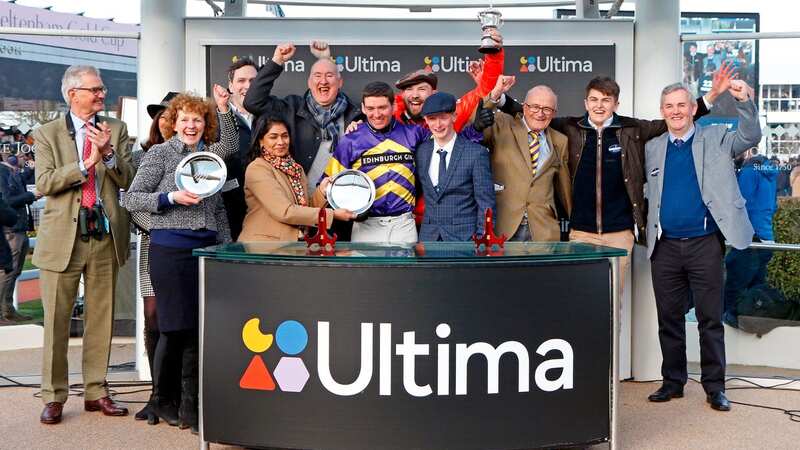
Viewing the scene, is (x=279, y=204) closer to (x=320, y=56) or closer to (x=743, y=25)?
(x=320, y=56)

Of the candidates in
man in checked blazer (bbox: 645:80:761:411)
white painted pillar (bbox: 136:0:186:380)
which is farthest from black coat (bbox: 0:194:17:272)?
man in checked blazer (bbox: 645:80:761:411)

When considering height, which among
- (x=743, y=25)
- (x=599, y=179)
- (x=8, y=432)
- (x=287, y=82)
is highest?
(x=743, y=25)

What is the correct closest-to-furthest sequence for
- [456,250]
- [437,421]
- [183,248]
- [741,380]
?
[437,421]
[456,250]
[183,248]
[741,380]

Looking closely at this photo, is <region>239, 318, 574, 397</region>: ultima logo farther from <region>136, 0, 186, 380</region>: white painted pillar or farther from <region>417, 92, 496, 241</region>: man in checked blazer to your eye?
<region>136, 0, 186, 380</region>: white painted pillar

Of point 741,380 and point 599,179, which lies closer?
point 599,179

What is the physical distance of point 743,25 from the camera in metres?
6.98

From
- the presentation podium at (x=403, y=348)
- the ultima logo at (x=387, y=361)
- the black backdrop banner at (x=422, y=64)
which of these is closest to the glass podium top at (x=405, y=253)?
the presentation podium at (x=403, y=348)

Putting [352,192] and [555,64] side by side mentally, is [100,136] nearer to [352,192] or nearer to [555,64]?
[352,192]

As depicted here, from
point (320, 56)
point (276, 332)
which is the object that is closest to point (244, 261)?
point (276, 332)

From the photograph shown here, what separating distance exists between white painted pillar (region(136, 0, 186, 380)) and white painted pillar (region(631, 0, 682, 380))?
10.5ft

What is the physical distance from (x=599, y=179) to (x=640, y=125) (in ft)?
1.53

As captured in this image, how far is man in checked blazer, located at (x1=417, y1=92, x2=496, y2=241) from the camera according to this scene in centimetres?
548

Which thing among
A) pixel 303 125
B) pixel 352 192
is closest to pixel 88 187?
pixel 303 125

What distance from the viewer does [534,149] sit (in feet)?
19.7
